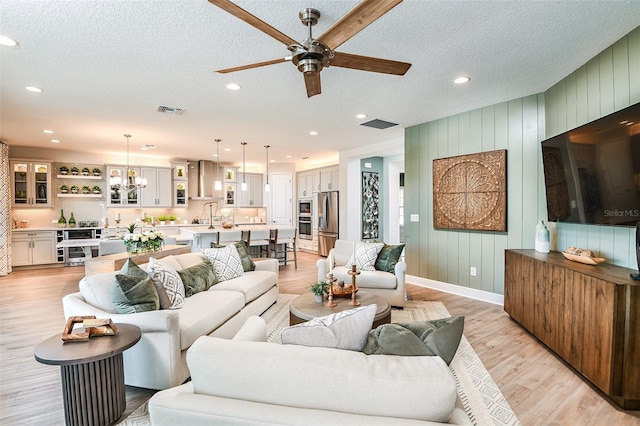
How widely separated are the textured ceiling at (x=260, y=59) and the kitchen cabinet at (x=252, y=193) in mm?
4148

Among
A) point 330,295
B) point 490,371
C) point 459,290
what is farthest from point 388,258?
point 490,371

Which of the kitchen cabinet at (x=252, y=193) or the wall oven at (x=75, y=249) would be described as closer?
the wall oven at (x=75, y=249)

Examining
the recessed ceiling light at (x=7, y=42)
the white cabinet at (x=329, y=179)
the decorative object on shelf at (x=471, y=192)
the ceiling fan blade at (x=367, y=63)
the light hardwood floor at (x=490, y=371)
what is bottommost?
the light hardwood floor at (x=490, y=371)

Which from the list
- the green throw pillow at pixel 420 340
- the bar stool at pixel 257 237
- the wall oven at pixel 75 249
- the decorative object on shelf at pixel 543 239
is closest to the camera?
the green throw pillow at pixel 420 340

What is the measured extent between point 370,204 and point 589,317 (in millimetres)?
5650

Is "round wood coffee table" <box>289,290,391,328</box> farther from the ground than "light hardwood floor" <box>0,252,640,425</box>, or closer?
farther from the ground

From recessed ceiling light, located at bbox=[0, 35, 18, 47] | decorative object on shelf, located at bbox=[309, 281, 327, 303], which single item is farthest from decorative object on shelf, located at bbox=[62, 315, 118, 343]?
recessed ceiling light, located at bbox=[0, 35, 18, 47]

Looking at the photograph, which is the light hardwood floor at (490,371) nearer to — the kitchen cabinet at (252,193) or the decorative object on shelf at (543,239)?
the decorative object on shelf at (543,239)

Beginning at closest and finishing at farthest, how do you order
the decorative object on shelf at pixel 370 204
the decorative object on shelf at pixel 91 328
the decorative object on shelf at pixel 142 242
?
the decorative object on shelf at pixel 91 328, the decorative object on shelf at pixel 142 242, the decorative object on shelf at pixel 370 204

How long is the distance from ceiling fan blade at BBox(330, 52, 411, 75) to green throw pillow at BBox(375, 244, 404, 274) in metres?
2.63

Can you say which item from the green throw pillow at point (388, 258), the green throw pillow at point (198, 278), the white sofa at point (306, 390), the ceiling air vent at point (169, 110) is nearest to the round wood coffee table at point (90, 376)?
the white sofa at point (306, 390)

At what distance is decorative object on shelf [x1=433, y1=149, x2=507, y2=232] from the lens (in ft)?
14.5

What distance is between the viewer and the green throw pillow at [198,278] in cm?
324

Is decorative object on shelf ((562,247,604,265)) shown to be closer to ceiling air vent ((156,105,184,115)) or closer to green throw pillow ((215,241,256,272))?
green throw pillow ((215,241,256,272))
